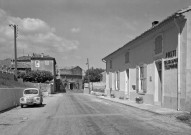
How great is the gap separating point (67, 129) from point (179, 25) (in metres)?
9.51

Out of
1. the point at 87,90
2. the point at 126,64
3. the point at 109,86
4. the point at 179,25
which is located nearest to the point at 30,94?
the point at 126,64

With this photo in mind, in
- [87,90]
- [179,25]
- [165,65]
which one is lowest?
[87,90]

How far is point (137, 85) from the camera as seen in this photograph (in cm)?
2370

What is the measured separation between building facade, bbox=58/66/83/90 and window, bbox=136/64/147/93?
70622mm

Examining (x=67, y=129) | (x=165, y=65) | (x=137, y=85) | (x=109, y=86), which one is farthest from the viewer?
(x=109, y=86)

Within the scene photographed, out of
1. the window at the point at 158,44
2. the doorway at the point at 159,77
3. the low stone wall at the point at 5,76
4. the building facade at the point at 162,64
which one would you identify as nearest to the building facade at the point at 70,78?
the low stone wall at the point at 5,76

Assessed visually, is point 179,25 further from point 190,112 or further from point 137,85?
point 137,85

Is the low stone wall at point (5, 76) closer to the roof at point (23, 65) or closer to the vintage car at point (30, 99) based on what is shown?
the vintage car at point (30, 99)

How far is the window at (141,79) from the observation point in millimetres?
21495

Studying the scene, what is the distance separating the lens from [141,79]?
75.3 feet

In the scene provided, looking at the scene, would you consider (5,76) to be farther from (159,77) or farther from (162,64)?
(162,64)

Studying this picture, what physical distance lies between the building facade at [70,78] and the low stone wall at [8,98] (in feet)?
226

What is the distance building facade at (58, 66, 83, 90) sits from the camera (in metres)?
93.5

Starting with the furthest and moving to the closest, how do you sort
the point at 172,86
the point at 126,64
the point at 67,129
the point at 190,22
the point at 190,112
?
the point at 126,64
the point at 172,86
the point at 190,22
the point at 190,112
the point at 67,129
